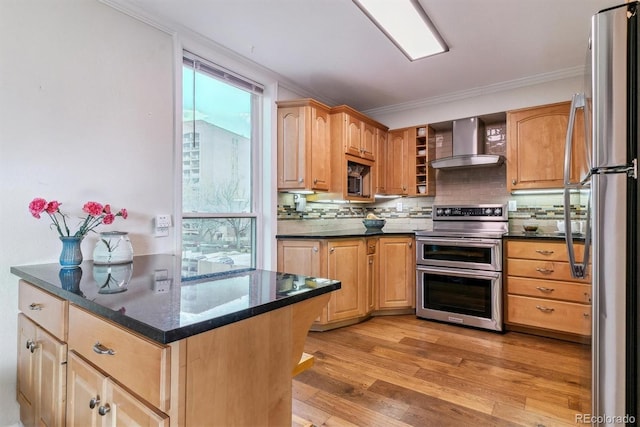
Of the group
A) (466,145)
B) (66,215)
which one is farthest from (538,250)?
(66,215)

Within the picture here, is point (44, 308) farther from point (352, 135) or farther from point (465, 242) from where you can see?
point (465, 242)

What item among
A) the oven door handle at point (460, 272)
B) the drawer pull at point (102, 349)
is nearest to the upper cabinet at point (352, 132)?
the oven door handle at point (460, 272)

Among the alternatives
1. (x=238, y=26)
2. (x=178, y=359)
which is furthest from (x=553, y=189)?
(x=178, y=359)

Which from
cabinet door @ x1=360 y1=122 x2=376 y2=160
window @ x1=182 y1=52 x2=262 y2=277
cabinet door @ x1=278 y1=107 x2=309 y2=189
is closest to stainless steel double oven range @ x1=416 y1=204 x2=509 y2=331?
cabinet door @ x1=360 y1=122 x2=376 y2=160

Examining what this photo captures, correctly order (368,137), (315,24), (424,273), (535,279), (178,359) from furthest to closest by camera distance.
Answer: (368,137), (424,273), (535,279), (315,24), (178,359)

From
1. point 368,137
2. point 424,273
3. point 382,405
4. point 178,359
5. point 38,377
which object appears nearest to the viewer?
point 178,359

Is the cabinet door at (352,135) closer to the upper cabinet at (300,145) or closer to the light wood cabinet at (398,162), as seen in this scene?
the upper cabinet at (300,145)

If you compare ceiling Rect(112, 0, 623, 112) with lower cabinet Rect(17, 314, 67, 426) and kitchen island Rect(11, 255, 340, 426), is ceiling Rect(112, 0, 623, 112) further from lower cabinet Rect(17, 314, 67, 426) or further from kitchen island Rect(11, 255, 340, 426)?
lower cabinet Rect(17, 314, 67, 426)

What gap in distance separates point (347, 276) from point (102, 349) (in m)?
2.35

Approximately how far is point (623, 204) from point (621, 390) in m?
0.57

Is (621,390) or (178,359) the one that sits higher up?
(178,359)

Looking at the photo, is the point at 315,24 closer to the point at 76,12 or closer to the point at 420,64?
the point at 420,64

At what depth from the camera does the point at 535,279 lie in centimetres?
286

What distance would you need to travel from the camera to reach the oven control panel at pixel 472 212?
129 inches
